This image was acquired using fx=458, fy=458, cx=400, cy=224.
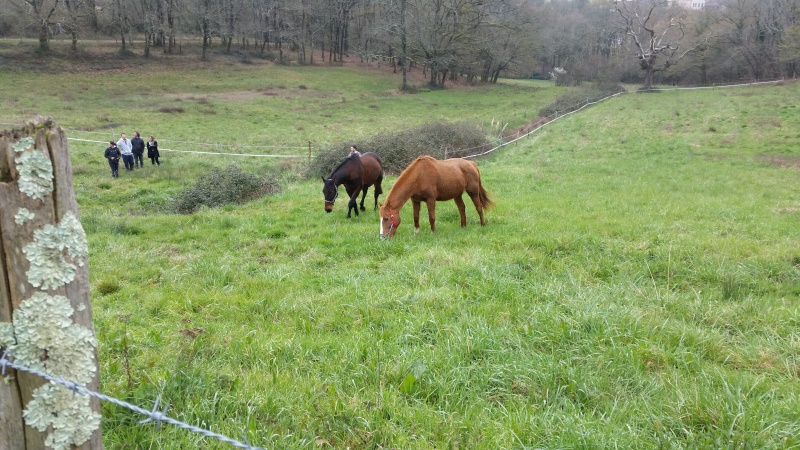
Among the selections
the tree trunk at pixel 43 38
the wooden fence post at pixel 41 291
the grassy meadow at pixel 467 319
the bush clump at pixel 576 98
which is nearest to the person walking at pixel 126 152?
the grassy meadow at pixel 467 319

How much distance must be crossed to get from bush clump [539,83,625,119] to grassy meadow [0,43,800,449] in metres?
25.5

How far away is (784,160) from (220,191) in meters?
21.7

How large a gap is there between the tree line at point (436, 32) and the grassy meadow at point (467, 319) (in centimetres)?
4511

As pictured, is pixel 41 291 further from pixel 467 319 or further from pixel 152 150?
pixel 152 150

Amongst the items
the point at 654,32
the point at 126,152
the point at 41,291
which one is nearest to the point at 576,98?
the point at 654,32

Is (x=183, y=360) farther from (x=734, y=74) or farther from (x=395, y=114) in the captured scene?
(x=734, y=74)

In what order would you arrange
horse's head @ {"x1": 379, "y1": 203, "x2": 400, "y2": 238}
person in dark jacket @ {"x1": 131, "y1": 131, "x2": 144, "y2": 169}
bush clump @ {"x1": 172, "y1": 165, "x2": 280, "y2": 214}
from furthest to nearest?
person in dark jacket @ {"x1": 131, "y1": 131, "x2": 144, "y2": 169} → bush clump @ {"x1": 172, "y1": 165, "x2": 280, "y2": 214} → horse's head @ {"x1": 379, "y1": 203, "x2": 400, "y2": 238}

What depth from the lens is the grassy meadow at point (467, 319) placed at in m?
3.13

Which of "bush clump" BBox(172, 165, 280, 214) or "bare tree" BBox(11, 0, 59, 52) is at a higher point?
"bare tree" BBox(11, 0, 59, 52)

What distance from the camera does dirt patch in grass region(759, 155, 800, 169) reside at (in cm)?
1786

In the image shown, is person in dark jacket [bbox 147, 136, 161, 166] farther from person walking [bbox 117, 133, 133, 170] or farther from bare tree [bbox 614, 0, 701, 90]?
bare tree [bbox 614, 0, 701, 90]

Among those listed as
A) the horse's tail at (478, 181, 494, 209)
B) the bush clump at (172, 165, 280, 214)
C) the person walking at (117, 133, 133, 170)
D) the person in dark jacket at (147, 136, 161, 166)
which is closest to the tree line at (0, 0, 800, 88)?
the person in dark jacket at (147, 136, 161, 166)

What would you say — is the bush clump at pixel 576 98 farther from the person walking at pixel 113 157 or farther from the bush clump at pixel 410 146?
the person walking at pixel 113 157

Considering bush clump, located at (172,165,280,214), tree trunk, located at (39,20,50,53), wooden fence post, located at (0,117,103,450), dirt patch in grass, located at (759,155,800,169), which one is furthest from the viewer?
tree trunk, located at (39,20,50,53)
